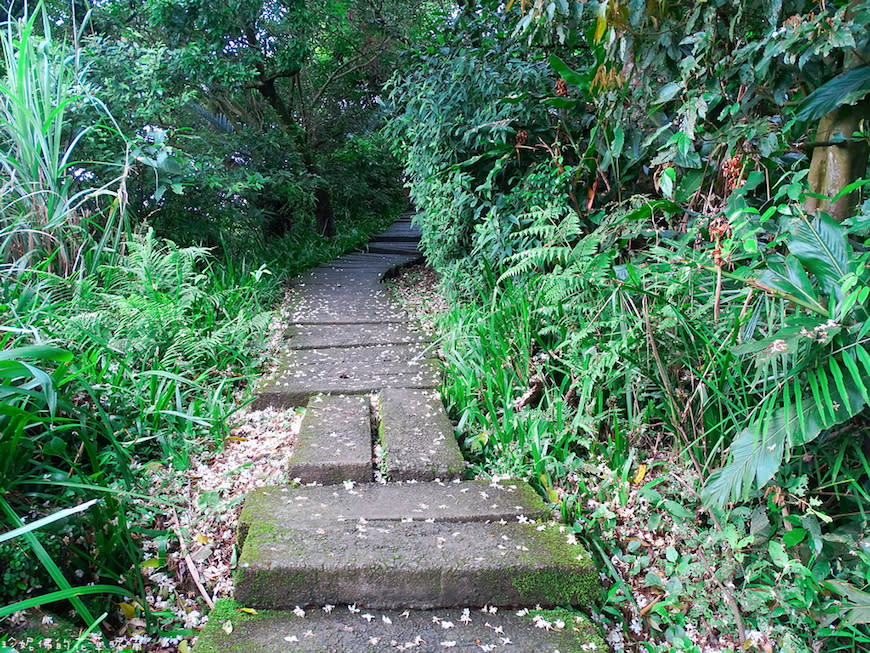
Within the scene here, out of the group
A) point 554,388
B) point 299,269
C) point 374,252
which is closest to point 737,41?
point 554,388

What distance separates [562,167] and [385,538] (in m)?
1.97

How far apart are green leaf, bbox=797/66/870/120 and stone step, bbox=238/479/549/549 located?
56.9 inches

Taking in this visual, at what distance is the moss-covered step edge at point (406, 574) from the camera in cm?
150

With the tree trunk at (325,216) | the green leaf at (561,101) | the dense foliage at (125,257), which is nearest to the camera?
the dense foliage at (125,257)

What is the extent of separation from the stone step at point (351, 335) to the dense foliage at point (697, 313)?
0.52 meters

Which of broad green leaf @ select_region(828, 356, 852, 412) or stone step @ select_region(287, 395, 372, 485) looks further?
stone step @ select_region(287, 395, 372, 485)

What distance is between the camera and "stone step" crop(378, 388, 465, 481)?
Result: 6.79 ft

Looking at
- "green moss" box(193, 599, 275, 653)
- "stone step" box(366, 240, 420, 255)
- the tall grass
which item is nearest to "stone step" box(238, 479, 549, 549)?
"green moss" box(193, 599, 275, 653)

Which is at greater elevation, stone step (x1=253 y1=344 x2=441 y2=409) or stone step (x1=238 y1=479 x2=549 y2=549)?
stone step (x1=253 y1=344 x2=441 y2=409)

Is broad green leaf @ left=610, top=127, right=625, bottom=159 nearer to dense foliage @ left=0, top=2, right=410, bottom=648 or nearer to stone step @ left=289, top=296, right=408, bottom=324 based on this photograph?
stone step @ left=289, top=296, right=408, bottom=324

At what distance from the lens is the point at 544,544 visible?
1.64 m

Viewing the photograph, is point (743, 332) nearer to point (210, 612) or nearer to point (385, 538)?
point (385, 538)

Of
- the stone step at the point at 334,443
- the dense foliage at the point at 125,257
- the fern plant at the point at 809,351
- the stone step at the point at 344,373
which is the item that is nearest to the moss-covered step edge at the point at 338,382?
the stone step at the point at 344,373

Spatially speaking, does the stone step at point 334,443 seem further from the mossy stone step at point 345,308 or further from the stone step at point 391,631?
the mossy stone step at point 345,308
